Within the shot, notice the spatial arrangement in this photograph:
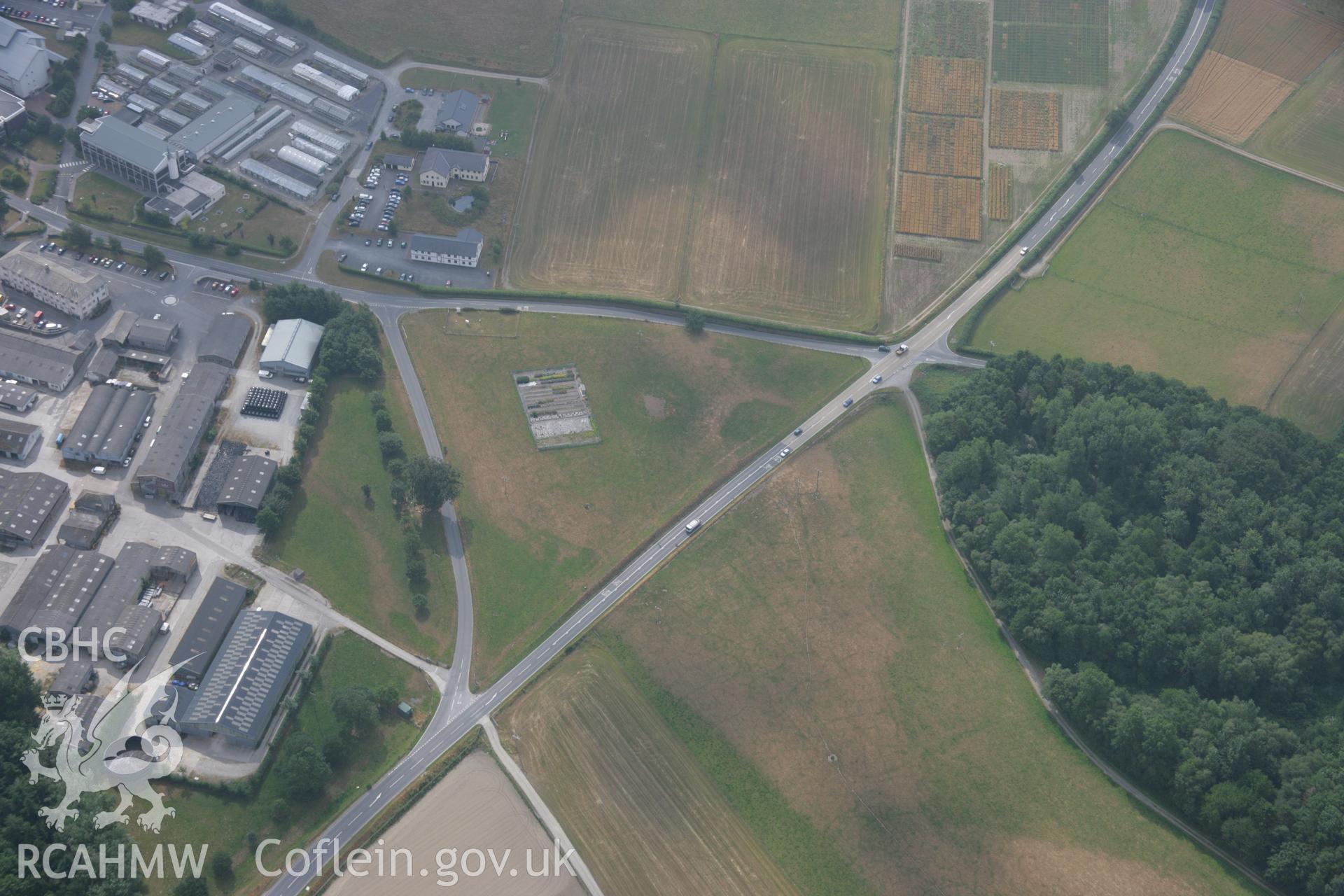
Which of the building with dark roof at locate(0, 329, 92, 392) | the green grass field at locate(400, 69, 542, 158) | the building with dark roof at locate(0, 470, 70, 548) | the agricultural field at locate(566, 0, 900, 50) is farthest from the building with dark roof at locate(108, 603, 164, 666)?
the agricultural field at locate(566, 0, 900, 50)

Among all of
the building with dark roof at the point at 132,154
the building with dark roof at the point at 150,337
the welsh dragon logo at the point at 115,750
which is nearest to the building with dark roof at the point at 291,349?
the building with dark roof at the point at 150,337

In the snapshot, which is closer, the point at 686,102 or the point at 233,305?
the point at 233,305

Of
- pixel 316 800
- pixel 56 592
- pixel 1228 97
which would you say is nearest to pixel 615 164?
pixel 56 592

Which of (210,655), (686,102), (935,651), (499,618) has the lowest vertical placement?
(210,655)

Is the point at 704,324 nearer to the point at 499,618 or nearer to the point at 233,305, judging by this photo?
the point at 499,618

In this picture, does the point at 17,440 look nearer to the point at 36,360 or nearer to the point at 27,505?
the point at 27,505

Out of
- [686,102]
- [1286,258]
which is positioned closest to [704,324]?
[686,102]

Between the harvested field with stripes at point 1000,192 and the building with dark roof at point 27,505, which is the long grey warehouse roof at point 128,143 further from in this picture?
the harvested field with stripes at point 1000,192
